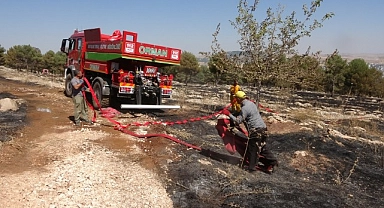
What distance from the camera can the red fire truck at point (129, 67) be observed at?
10.5 m

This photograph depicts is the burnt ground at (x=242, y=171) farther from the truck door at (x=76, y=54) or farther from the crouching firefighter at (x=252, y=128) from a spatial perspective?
the truck door at (x=76, y=54)

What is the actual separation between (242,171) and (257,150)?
0.50 m

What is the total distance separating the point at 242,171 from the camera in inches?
242

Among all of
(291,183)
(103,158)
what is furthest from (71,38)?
(291,183)

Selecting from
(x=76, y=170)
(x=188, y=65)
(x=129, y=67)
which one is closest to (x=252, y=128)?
(x=76, y=170)

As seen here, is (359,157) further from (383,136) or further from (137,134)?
(137,134)

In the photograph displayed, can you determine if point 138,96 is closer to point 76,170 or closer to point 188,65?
point 76,170

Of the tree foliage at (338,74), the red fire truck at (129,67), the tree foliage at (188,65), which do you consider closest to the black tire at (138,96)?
the red fire truck at (129,67)

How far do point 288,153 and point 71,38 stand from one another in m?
11.0

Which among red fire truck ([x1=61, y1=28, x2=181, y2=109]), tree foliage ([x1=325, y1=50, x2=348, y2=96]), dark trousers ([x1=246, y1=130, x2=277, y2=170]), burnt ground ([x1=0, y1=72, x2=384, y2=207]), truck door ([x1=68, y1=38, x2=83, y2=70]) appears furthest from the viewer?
tree foliage ([x1=325, y1=50, x2=348, y2=96])

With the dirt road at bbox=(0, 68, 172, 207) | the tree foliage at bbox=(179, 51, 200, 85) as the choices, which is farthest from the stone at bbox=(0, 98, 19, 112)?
the tree foliage at bbox=(179, 51, 200, 85)

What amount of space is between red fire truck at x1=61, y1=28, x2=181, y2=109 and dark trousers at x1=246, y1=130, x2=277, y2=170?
5082mm

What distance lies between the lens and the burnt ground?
5.07 metres

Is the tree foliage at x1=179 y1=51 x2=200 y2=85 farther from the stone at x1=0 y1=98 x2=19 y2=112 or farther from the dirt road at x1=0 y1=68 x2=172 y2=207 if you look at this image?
the dirt road at x1=0 y1=68 x2=172 y2=207
